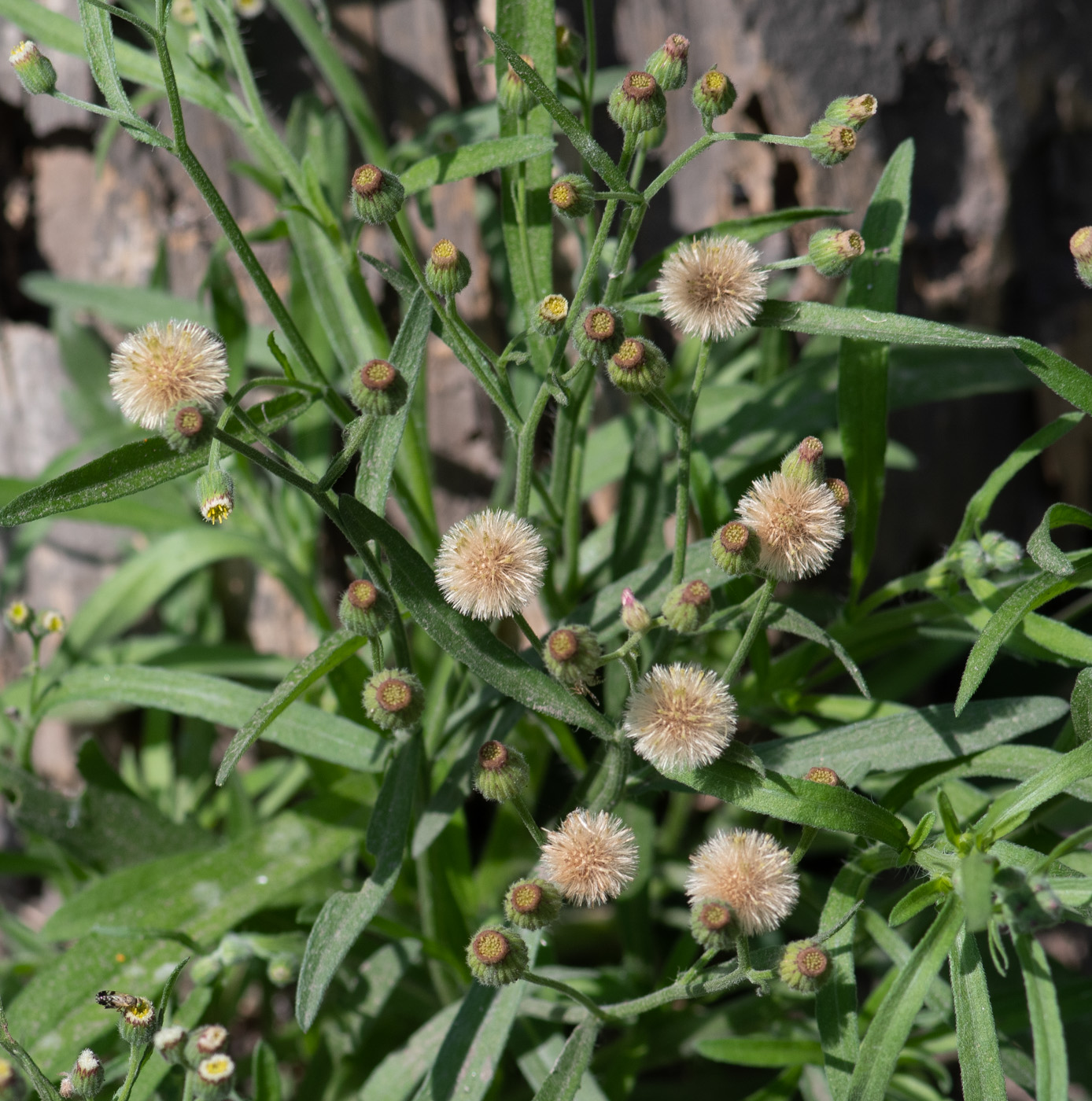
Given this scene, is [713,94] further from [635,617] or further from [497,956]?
[497,956]

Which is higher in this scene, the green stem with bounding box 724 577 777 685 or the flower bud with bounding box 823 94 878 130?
the flower bud with bounding box 823 94 878 130

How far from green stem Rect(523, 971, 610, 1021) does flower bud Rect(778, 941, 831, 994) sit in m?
0.38

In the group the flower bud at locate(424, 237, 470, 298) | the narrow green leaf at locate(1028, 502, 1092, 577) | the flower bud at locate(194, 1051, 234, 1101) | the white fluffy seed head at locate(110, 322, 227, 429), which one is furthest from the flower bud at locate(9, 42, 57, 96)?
the narrow green leaf at locate(1028, 502, 1092, 577)

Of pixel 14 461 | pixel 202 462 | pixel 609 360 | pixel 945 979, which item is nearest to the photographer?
pixel 609 360

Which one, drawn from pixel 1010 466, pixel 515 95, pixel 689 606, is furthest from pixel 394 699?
pixel 1010 466

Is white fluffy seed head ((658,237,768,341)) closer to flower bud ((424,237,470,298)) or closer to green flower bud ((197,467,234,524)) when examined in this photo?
flower bud ((424,237,470,298))

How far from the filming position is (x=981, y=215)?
3506 mm

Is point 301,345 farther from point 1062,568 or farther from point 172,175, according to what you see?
point 172,175

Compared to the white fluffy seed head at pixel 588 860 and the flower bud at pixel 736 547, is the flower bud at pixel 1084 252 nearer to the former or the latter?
the flower bud at pixel 736 547

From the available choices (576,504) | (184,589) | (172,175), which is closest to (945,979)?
(576,504)

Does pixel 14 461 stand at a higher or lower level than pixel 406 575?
lower

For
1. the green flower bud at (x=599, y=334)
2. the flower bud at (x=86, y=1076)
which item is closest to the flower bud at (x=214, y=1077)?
the flower bud at (x=86, y=1076)

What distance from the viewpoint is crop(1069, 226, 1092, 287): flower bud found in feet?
6.06

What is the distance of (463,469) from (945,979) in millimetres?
2130
